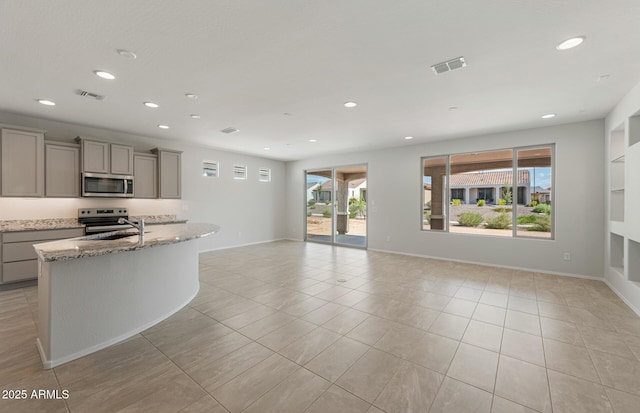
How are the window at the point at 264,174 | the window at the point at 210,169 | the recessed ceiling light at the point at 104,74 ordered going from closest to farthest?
the recessed ceiling light at the point at 104,74 → the window at the point at 210,169 → the window at the point at 264,174

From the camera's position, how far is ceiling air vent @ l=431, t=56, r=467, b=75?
260cm

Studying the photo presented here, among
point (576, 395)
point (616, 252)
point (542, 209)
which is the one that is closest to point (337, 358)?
point (576, 395)

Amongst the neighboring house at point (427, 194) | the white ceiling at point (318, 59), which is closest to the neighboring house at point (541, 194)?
the white ceiling at point (318, 59)

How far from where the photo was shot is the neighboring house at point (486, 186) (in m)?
5.27

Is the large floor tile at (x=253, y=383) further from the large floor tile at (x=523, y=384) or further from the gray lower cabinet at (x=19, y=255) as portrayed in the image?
the gray lower cabinet at (x=19, y=255)

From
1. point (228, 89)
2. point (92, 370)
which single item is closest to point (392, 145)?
point (228, 89)

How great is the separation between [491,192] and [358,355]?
4974mm

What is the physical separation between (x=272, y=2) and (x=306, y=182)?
696cm

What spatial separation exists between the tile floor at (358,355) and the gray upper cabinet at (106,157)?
2.21 m

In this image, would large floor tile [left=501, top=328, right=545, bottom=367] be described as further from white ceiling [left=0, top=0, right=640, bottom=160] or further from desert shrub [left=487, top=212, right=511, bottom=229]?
desert shrub [left=487, top=212, right=511, bottom=229]

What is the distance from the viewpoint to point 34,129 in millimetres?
4168

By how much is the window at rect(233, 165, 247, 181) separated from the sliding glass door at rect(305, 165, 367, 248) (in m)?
2.05

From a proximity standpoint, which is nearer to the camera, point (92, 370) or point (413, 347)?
point (92, 370)

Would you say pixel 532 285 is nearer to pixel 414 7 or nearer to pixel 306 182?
pixel 414 7
